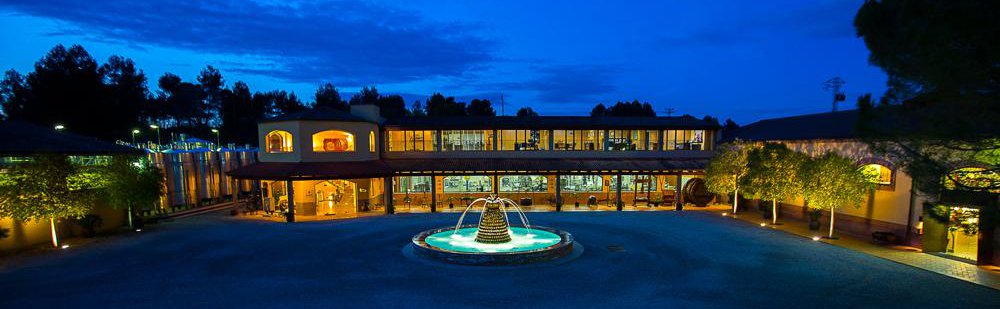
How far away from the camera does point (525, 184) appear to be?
30.8m

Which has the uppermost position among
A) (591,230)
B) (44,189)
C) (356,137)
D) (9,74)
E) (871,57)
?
(9,74)

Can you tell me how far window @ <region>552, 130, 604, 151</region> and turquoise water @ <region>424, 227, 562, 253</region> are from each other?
11439mm

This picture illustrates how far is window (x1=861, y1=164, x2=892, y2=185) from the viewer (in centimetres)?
1839

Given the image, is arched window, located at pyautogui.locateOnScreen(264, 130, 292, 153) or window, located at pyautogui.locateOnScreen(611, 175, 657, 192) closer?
arched window, located at pyautogui.locateOnScreen(264, 130, 292, 153)

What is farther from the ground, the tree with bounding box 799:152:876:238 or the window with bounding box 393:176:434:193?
the tree with bounding box 799:152:876:238

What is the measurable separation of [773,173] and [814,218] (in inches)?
114

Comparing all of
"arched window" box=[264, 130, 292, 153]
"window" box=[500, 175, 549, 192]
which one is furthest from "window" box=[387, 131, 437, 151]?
"arched window" box=[264, 130, 292, 153]

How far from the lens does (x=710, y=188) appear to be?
25406 mm

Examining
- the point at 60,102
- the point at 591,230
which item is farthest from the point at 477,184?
the point at 60,102

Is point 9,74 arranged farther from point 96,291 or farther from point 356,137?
point 96,291

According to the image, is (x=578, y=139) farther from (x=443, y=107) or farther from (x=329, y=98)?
(x=329, y=98)

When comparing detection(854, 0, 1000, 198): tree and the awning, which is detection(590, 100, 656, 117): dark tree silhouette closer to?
the awning

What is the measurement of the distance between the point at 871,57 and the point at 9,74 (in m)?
74.0

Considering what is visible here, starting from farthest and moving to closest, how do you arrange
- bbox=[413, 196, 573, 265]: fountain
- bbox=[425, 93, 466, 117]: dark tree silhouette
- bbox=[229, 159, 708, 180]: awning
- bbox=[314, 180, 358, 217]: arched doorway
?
1. bbox=[425, 93, 466, 117]: dark tree silhouette
2. bbox=[314, 180, 358, 217]: arched doorway
3. bbox=[229, 159, 708, 180]: awning
4. bbox=[413, 196, 573, 265]: fountain
